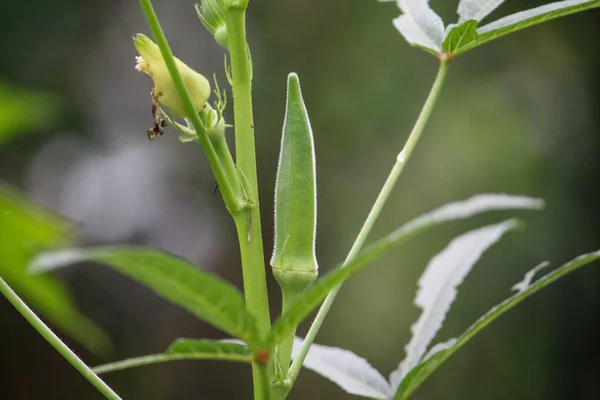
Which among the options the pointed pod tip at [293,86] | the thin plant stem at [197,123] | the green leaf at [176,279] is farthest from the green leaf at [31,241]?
the pointed pod tip at [293,86]

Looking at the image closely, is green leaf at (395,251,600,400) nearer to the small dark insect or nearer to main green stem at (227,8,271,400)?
main green stem at (227,8,271,400)

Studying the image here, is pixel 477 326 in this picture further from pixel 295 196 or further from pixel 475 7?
pixel 475 7

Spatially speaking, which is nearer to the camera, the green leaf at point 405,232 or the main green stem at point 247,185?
the green leaf at point 405,232

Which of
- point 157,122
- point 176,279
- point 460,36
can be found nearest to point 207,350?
point 176,279

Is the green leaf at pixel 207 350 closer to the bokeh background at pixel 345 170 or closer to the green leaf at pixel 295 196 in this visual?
the green leaf at pixel 295 196

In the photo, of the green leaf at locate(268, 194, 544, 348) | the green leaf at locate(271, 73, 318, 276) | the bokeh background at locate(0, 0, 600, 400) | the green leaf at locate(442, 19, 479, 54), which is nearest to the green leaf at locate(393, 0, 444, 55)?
the green leaf at locate(442, 19, 479, 54)
